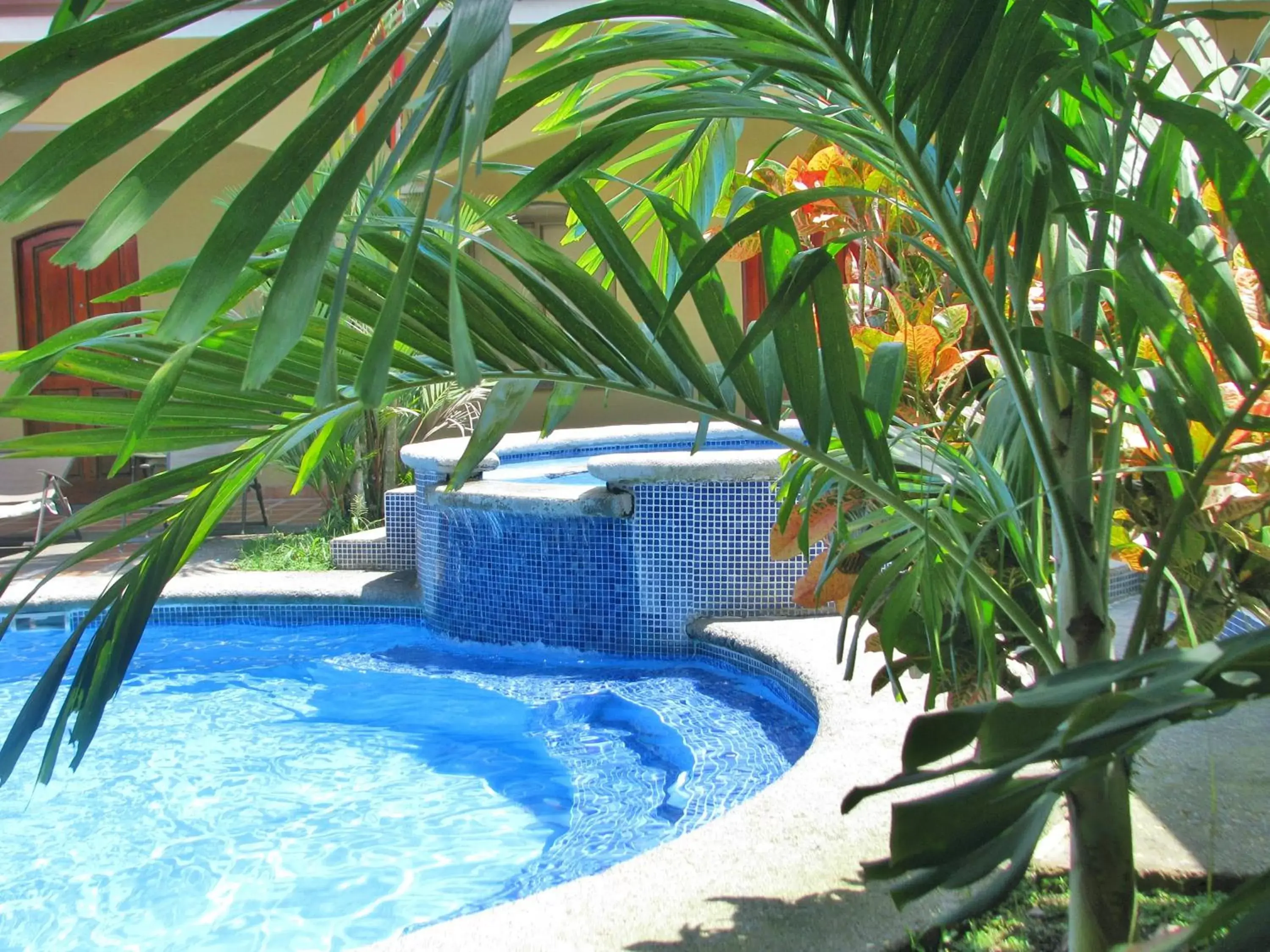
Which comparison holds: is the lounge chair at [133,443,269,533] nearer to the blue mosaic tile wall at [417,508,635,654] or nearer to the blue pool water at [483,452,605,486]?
the blue pool water at [483,452,605,486]

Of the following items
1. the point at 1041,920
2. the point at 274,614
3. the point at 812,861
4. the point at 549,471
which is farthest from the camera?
the point at 549,471

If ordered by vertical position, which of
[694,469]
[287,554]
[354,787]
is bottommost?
[354,787]

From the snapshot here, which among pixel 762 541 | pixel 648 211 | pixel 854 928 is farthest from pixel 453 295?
pixel 762 541

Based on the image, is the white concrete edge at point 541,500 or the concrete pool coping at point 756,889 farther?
the white concrete edge at point 541,500

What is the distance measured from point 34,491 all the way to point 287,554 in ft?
9.39

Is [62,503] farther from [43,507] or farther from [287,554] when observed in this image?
[287,554]

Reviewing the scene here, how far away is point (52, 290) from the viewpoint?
11.5m

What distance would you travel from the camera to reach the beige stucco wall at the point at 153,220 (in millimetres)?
10805

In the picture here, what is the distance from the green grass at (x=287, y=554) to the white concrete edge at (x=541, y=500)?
144 centimetres

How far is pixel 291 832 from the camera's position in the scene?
3615 mm

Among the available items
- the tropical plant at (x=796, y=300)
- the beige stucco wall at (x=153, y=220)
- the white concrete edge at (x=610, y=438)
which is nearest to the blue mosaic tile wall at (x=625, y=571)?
the white concrete edge at (x=610, y=438)

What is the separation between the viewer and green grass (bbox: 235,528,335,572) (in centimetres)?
715

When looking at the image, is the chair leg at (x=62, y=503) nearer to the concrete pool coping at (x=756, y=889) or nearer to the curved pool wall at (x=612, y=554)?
the curved pool wall at (x=612, y=554)

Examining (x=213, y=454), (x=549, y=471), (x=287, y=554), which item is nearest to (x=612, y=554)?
(x=287, y=554)
